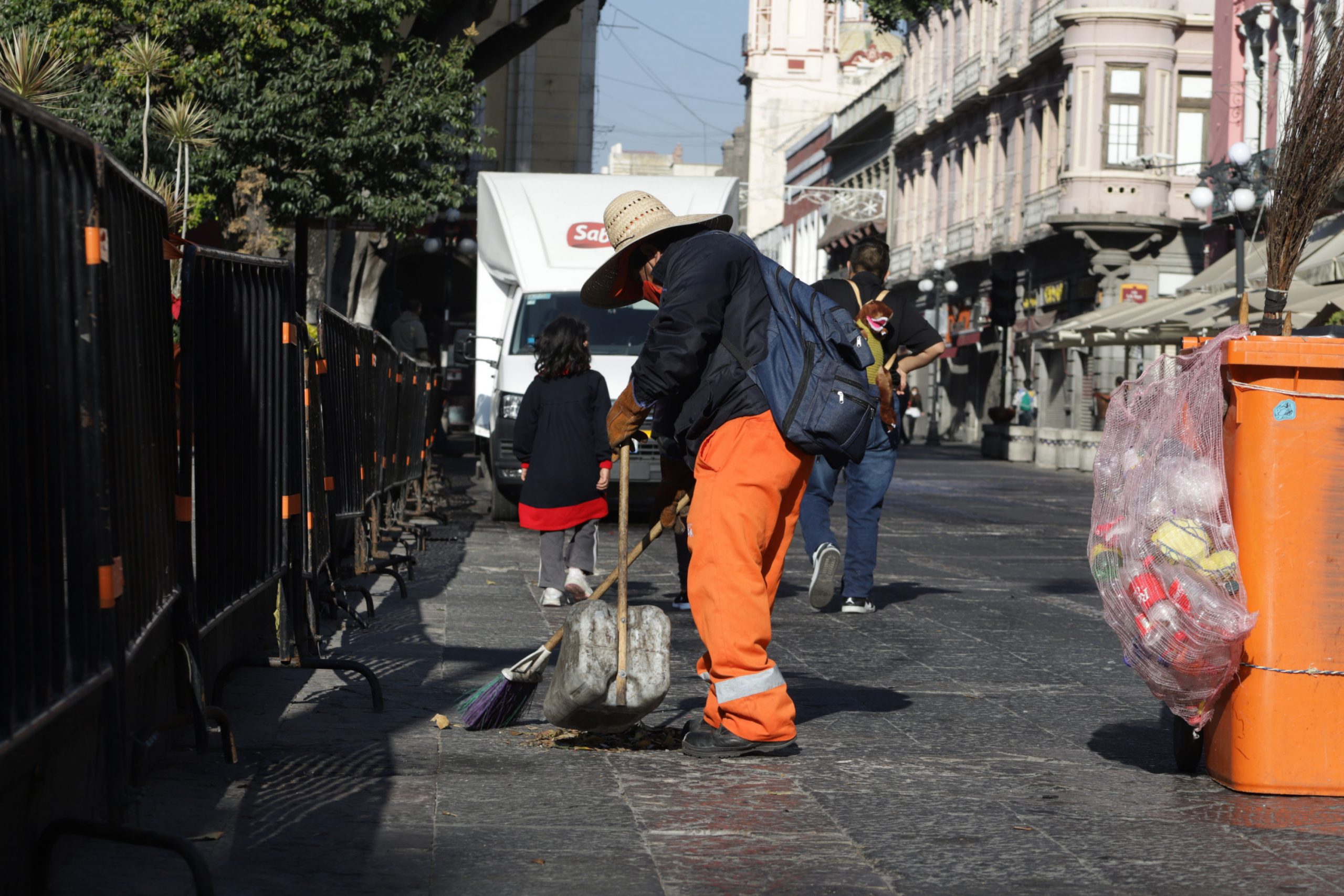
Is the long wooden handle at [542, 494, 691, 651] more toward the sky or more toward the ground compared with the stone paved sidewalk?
more toward the sky

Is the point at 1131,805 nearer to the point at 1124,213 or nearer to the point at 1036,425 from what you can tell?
the point at 1124,213

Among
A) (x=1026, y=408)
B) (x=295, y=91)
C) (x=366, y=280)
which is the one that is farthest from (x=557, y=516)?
(x=1026, y=408)

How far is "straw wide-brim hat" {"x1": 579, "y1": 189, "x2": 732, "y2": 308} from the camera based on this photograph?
5734 millimetres

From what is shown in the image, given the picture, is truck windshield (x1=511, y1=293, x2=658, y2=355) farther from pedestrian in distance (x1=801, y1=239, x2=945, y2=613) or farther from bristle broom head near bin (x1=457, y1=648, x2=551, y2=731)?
bristle broom head near bin (x1=457, y1=648, x2=551, y2=731)

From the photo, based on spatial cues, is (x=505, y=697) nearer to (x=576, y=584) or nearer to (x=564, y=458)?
(x=576, y=584)

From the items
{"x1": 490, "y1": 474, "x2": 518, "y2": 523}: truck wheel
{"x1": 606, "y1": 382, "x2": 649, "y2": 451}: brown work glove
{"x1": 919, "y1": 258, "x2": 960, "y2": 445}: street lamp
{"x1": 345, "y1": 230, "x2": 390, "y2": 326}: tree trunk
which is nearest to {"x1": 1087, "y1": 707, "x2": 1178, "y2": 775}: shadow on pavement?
{"x1": 606, "y1": 382, "x2": 649, "y2": 451}: brown work glove

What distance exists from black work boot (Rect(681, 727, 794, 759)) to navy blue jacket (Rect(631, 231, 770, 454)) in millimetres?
880

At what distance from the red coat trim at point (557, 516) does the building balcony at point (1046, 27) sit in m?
33.8

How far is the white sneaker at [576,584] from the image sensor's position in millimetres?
9312

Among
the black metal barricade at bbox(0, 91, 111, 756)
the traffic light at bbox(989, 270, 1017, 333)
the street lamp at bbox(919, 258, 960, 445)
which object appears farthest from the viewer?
the street lamp at bbox(919, 258, 960, 445)

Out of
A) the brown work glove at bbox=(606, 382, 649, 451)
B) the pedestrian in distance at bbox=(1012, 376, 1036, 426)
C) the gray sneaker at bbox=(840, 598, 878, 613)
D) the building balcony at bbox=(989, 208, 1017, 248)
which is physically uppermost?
the building balcony at bbox=(989, 208, 1017, 248)

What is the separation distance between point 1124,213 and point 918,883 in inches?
1440

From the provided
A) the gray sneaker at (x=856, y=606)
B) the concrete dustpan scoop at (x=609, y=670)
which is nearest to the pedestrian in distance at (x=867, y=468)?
the gray sneaker at (x=856, y=606)

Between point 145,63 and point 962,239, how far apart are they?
40.7 m
